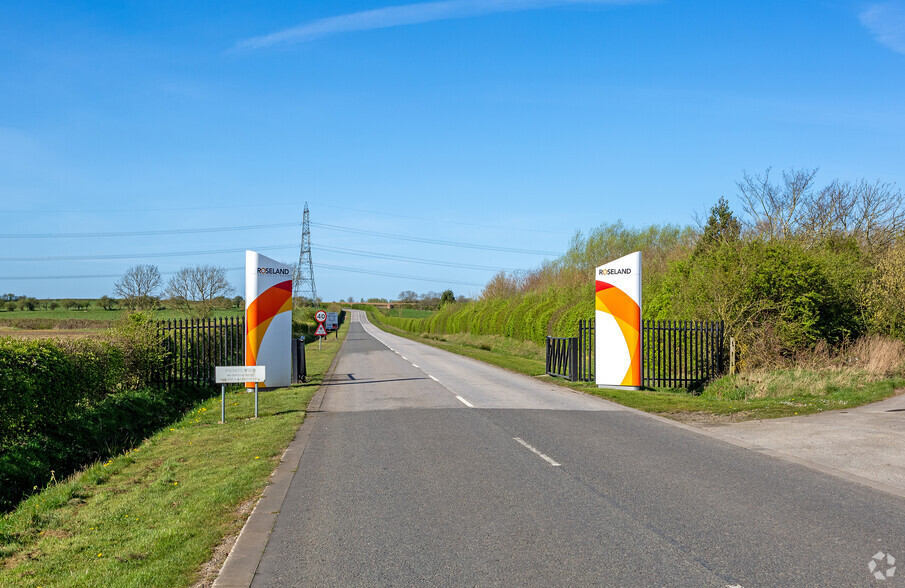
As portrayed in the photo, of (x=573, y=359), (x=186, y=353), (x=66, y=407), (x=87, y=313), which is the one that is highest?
(x=87, y=313)

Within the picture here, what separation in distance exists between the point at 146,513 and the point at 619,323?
13.5 m

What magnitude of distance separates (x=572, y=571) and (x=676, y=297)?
19745 mm

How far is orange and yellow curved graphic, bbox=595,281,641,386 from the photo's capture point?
700 inches

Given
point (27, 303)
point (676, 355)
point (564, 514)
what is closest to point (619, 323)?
point (676, 355)

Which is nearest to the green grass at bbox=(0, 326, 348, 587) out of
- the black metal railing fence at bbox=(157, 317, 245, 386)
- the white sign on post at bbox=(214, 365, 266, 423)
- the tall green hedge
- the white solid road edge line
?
the tall green hedge

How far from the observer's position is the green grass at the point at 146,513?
515 cm

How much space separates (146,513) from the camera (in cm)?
683

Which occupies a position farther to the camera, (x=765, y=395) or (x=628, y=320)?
(x=628, y=320)

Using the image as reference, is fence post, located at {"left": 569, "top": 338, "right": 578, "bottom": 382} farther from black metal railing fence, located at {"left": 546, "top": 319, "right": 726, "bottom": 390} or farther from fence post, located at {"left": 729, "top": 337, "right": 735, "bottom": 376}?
fence post, located at {"left": 729, "top": 337, "right": 735, "bottom": 376}

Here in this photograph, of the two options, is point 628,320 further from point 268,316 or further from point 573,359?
point 268,316

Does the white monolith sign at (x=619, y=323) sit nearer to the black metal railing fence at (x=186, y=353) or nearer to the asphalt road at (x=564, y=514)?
the asphalt road at (x=564, y=514)

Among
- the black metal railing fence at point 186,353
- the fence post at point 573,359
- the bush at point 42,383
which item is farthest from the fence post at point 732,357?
the bush at point 42,383

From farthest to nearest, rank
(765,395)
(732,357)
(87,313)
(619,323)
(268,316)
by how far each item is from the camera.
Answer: (87,313) < (732,357) < (619,323) < (268,316) < (765,395)

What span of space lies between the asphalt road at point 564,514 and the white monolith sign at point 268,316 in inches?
269
